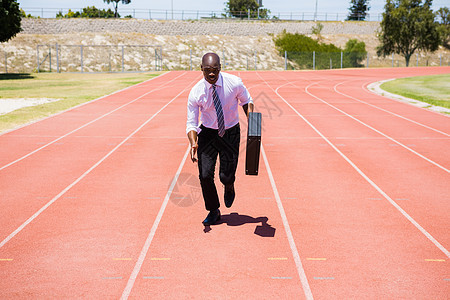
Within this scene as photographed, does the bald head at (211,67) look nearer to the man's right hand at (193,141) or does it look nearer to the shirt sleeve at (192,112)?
the shirt sleeve at (192,112)

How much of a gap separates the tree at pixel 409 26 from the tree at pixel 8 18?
44865 millimetres

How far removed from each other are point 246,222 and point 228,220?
0.24 meters

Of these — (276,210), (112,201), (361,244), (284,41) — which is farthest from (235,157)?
(284,41)

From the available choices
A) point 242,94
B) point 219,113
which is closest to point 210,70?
point 219,113

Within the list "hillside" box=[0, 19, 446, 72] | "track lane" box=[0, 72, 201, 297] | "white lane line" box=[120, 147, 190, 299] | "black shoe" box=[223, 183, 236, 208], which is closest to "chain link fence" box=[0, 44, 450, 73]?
"hillside" box=[0, 19, 446, 72]

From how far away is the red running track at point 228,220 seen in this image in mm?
4285

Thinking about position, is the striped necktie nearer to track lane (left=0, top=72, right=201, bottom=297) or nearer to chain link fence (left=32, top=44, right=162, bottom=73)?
track lane (left=0, top=72, right=201, bottom=297)

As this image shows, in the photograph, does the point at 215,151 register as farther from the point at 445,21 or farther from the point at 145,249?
the point at 445,21

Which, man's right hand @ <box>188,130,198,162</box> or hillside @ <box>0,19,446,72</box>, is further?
hillside @ <box>0,19,446,72</box>

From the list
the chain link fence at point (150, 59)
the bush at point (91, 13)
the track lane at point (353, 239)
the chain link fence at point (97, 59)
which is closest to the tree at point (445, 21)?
the chain link fence at point (150, 59)

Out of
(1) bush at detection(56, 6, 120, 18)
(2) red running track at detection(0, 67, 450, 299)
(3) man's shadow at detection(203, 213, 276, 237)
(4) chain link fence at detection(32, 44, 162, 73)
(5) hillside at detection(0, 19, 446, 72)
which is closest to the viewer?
(2) red running track at detection(0, 67, 450, 299)

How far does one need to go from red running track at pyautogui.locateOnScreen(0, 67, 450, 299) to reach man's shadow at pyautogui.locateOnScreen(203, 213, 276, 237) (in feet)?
0.11

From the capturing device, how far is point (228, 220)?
5.95 metres

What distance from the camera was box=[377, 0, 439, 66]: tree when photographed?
5912cm
